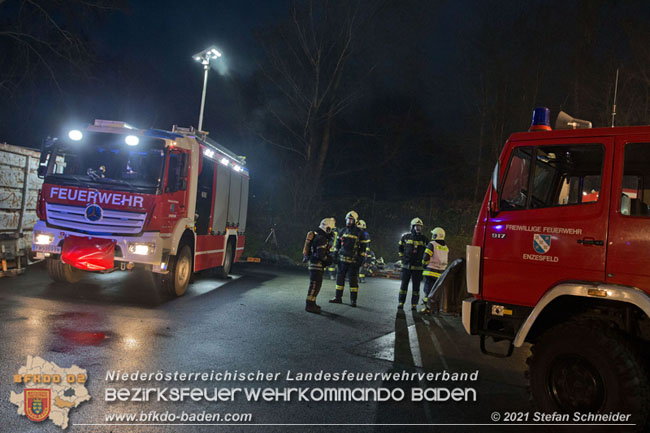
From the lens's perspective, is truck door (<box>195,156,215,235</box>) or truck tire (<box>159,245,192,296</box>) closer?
truck tire (<box>159,245,192,296</box>)

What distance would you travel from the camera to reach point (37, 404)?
3.71 m

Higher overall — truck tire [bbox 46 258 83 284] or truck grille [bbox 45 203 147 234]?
truck grille [bbox 45 203 147 234]

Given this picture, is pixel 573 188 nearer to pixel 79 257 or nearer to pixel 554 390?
pixel 554 390

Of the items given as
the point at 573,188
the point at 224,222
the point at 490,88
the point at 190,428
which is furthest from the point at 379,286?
the point at 490,88

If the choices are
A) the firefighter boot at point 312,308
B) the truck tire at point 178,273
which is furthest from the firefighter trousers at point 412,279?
the truck tire at point 178,273

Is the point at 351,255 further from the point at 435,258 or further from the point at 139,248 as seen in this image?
the point at 139,248

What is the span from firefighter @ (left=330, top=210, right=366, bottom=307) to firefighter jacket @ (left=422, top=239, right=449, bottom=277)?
1.30m

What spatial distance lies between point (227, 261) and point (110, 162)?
15.2ft

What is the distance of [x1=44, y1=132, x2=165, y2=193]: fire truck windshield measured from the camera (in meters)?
7.82

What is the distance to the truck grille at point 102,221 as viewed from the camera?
7.65m

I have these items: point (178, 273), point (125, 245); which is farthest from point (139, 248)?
point (178, 273)

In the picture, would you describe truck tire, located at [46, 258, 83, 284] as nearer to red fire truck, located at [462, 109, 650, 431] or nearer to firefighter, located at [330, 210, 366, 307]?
firefighter, located at [330, 210, 366, 307]

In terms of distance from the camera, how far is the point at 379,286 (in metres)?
12.5

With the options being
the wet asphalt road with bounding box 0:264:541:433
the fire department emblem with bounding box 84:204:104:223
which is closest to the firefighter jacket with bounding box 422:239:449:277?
the wet asphalt road with bounding box 0:264:541:433
